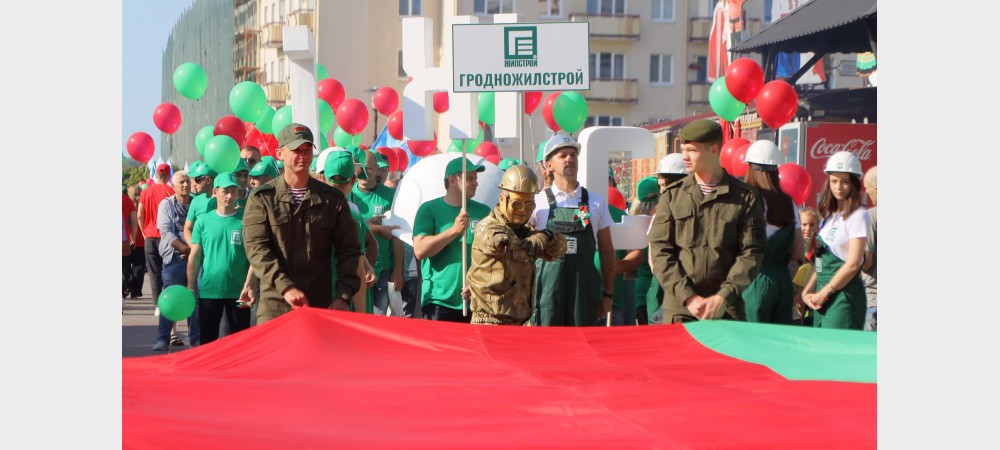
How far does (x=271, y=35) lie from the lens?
65250mm

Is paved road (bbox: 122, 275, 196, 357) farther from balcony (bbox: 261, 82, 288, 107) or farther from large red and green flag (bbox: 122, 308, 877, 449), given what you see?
balcony (bbox: 261, 82, 288, 107)

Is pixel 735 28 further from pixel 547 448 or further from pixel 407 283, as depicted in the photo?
pixel 547 448

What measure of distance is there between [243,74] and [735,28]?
34418 millimetres

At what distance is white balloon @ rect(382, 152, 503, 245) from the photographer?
10.7 meters

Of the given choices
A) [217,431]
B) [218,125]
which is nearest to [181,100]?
[218,125]

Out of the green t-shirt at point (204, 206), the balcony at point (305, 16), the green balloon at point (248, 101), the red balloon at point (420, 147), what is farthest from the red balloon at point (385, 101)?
the balcony at point (305, 16)

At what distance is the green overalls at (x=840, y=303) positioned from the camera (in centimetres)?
812

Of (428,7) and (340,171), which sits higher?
(428,7)

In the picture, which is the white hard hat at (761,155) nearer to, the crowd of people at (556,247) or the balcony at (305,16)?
the crowd of people at (556,247)

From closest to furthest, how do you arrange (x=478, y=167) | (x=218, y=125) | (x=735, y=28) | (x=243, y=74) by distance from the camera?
(x=478, y=167), (x=218, y=125), (x=735, y=28), (x=243, y=74)

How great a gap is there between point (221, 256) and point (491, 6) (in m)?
50.9

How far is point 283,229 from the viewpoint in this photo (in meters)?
7.23

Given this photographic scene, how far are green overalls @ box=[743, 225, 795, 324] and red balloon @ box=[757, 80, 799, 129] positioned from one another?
729 cm

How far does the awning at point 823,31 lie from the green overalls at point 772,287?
1699cm
